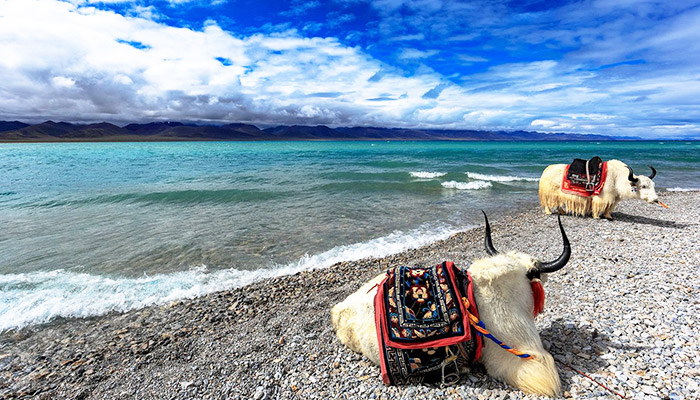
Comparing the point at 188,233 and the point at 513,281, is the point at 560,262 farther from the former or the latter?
the point at 188,233

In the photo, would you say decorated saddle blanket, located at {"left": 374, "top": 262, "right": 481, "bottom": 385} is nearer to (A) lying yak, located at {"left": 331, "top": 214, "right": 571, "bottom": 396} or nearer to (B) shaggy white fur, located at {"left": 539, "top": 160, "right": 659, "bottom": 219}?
(A) lying yak, located at {"left": 331, "top": 214, "right": 571, "bottom": 396}

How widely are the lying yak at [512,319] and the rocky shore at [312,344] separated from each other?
0.18m

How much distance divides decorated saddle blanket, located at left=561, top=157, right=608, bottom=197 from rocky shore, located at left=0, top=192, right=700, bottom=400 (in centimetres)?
324

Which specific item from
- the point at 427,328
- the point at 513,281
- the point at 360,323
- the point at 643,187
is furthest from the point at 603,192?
the point at 360,323

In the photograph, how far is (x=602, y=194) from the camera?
925 cm

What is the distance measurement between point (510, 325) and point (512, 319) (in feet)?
0.20

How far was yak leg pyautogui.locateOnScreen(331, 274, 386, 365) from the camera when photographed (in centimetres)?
317

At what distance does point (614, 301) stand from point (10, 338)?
28.8 ft

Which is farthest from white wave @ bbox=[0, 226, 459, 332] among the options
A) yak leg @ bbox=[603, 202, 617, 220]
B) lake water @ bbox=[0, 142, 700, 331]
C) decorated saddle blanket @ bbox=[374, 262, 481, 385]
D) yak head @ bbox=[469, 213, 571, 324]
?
yak leg @ bbox=[603, 202, 617, 220]

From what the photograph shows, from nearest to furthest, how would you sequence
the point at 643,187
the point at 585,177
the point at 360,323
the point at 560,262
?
the point at 560,262, the point at 360,323, the point at 643,187, the point at 585,177

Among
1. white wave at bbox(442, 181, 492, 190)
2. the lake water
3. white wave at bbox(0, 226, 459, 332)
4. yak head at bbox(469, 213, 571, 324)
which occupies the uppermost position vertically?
yak head at bbox(469, 213, 571, 324)

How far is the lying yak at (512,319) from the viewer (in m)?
2.73

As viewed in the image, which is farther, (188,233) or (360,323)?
(188,233)

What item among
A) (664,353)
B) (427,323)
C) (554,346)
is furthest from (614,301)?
(427,323)
